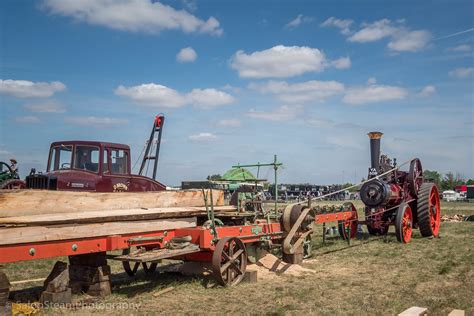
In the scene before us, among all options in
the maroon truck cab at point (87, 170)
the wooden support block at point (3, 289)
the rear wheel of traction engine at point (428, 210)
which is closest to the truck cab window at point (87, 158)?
the maroon truck cab at point (87, 170)

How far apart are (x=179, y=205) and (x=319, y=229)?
31.1 ft

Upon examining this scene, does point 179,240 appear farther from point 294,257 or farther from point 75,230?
point 294,257

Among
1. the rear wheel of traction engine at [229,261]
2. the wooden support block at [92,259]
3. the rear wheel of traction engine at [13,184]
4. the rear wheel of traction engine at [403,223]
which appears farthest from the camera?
the rear wheel of traction engine at [13,184]

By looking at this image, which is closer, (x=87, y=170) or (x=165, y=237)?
(x=165, y=237)

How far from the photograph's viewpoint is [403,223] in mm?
12633

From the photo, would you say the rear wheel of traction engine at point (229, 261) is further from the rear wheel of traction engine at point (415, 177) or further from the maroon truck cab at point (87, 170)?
the rear wheel of traction engine at point (415, 177)

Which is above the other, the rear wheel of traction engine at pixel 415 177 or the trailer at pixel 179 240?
the rear wheel of traction engine at pixel 415 177

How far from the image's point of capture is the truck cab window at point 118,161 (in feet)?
33.8

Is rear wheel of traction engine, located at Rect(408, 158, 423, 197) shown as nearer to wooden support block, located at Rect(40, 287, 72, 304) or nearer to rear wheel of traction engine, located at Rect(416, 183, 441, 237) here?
rear wheel of traction engine, located at Rect(416, 183, 441, 237)

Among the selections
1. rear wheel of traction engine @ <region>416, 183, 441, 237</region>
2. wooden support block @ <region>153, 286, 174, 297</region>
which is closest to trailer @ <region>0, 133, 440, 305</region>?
wooden support block @ <region>153, 286, 174, 297</region>

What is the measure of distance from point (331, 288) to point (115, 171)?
17.1ft

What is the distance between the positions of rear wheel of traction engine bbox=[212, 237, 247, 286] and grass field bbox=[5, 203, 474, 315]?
201 millimetres

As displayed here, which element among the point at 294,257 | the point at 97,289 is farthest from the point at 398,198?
the point at 97,289

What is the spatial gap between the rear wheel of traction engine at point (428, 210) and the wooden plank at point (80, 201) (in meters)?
7.09
